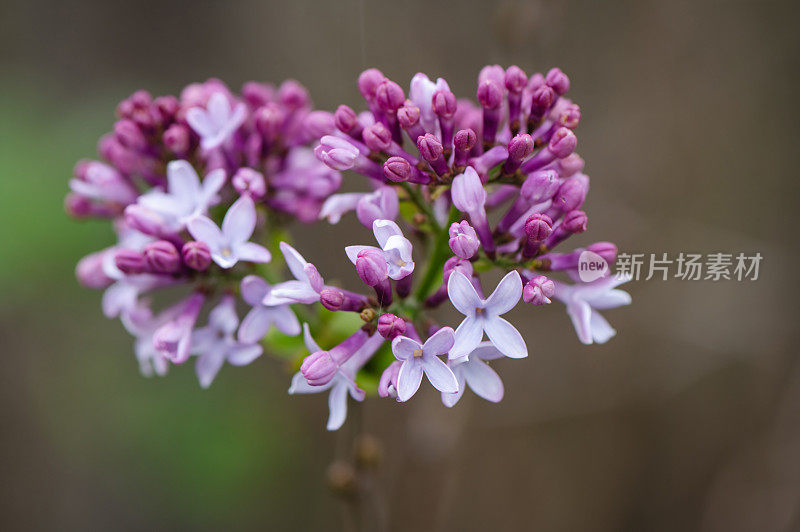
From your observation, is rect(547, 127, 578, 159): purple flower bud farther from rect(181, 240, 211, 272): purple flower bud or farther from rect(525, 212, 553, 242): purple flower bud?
rect(181, 240, 211, 272): purple flower bud

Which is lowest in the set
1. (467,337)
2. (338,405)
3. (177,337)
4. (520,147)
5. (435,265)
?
(338,405)

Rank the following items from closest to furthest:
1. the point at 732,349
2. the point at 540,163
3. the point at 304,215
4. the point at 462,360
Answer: the point at 462,360 → the point at 540,163 → the point at 304,215 → the point at 732,349

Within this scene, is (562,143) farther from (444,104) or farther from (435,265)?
(435,265)

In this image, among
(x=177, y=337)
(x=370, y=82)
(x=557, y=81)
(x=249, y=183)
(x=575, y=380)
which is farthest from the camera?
(x=575, y=380)

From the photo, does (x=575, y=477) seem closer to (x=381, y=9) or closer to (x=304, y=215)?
(x=304, y=215)

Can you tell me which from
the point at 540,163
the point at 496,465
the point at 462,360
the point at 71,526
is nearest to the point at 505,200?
the point at 540,163

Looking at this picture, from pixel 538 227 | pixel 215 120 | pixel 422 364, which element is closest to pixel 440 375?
pixel 422 364
